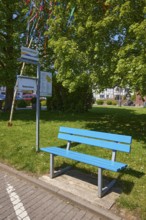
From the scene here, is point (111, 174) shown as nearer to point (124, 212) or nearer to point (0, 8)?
point (124, 212)

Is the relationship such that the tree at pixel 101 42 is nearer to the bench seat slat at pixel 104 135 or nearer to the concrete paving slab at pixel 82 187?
the bench seat slat at pixel 104 135

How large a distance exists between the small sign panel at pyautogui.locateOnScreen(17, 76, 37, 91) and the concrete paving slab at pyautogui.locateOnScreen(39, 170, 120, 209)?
2.22m

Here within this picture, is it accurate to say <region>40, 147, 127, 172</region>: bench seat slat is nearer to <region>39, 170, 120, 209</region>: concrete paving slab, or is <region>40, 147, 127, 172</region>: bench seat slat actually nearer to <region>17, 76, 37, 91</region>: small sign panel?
<region>39, 170, 120, 209</region>: concrete paving slab

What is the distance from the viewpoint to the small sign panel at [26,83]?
207 inches

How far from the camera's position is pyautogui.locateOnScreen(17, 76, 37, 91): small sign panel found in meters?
5.27

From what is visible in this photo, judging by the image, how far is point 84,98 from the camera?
1716cm

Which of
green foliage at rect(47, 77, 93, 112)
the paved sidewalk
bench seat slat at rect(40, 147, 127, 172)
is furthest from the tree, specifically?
green foliage at rect(47, 77, 93, 112)

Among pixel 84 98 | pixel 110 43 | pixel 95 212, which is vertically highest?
pixel 110 43

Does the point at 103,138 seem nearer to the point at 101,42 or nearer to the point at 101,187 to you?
the point at 101,187

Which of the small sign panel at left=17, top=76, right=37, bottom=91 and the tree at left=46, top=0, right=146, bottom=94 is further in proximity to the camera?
the tree at left=46, top=0, right=146, bottom=94

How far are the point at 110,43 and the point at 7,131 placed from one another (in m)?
5.05

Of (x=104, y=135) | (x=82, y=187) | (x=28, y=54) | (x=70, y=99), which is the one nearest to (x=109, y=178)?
(x=82, y=187)

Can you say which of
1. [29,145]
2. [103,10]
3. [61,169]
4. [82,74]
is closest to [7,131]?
[29,145]

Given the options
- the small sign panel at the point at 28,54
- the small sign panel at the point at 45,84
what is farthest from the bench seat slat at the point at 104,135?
the small sign panel at the point at 28,54
